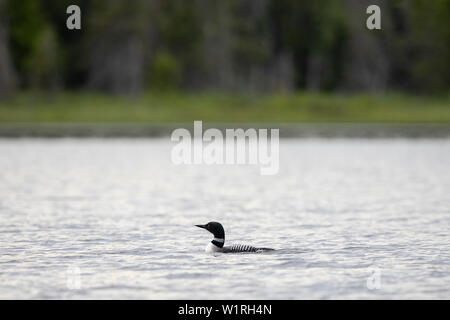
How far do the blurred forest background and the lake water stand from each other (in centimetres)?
3492

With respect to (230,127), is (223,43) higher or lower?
higher

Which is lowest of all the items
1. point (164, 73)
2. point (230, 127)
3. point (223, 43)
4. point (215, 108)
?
point (230, 127)

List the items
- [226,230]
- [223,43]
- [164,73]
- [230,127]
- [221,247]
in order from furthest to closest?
[223,43]
[164,73]
[230,127]
[226,230]
[221,247]

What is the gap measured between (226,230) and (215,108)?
52435 mm

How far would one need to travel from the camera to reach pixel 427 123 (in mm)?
72562

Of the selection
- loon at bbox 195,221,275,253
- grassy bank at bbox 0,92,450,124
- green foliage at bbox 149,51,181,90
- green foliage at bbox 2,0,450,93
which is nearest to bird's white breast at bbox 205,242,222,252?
loon at bbox 195,221,275,253

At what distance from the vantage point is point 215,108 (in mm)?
74188

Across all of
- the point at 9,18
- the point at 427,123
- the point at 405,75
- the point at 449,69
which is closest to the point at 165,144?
the point at 427,123

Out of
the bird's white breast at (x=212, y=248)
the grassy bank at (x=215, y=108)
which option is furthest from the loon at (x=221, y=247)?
the grassy bank at (x=215, y=108)

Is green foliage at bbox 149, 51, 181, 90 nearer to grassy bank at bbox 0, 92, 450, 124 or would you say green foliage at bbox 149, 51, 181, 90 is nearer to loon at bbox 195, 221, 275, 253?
grassy bank at bbox 0, 92, 450, 124

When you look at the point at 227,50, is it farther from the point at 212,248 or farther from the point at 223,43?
the point at 212,248

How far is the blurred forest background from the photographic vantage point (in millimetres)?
79250

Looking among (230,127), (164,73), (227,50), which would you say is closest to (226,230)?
(230,127)
